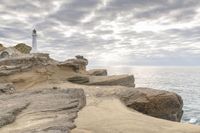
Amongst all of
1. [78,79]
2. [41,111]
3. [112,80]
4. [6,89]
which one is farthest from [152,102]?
[78,79]

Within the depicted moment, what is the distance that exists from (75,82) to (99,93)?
721cm

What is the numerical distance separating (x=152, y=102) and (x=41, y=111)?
26.1ft

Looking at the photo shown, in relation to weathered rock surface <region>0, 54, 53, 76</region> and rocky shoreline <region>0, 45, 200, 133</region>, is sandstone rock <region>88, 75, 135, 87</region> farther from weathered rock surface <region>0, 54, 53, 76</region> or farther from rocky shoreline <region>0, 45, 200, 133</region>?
weathered rock surface <region>0, 54, 53, 76</region>

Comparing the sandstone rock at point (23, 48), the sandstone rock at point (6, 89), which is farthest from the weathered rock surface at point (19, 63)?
the sandstone rock at point (23, 48)

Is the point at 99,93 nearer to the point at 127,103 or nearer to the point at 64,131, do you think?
the point at 127,103

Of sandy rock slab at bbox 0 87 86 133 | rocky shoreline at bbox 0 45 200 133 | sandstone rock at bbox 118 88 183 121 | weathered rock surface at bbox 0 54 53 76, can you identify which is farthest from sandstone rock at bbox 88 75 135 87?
sandy rock slab at bbox 0 87 86 133

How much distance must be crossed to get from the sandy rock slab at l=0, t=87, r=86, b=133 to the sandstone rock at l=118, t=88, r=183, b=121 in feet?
13.5

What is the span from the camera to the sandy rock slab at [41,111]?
33.9 feet

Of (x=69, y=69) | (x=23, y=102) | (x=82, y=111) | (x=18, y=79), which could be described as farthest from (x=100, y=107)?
(x=69, y=69)

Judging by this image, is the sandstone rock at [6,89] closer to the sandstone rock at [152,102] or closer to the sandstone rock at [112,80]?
the sandstone rock at [152,102]

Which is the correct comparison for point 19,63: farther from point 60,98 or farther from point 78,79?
point 60,98

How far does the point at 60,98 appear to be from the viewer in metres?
14.1

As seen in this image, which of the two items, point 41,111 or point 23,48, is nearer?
point 41,111

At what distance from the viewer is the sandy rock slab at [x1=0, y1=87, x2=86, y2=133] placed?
1033cm
